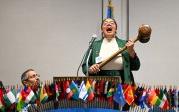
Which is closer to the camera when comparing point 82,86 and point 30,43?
point 82,86

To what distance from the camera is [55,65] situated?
4738mm

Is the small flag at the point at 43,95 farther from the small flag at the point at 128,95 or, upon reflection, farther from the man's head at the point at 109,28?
the man's head at the point at 109,28

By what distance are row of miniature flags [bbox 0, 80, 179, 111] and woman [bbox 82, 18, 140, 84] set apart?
44 centimetres

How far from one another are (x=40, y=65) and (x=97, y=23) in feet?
2.50

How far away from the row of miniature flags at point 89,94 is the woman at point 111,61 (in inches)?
17.4

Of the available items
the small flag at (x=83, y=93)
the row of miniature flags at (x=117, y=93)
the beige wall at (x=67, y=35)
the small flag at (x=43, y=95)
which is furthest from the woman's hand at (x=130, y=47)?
the beige wall at (x=67, y=35)

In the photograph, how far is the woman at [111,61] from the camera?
2.86 metres

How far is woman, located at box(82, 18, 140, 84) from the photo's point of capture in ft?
9.38

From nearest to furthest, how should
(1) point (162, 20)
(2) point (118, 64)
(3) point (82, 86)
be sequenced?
(3) point (82, 86) < (2) point (118, 64) < (1) point (162, 20)

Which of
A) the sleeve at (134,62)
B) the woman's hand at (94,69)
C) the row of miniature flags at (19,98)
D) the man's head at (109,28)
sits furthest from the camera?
the man's head at (109,28)

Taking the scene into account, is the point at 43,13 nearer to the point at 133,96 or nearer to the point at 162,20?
the point at 162,20

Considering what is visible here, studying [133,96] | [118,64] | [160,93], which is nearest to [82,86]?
[133,96]

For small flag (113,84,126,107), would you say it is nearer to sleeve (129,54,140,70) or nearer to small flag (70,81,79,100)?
small flag (70,81,79,100)

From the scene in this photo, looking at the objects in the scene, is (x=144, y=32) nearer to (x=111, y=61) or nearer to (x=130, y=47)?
(x=130, y=47)
